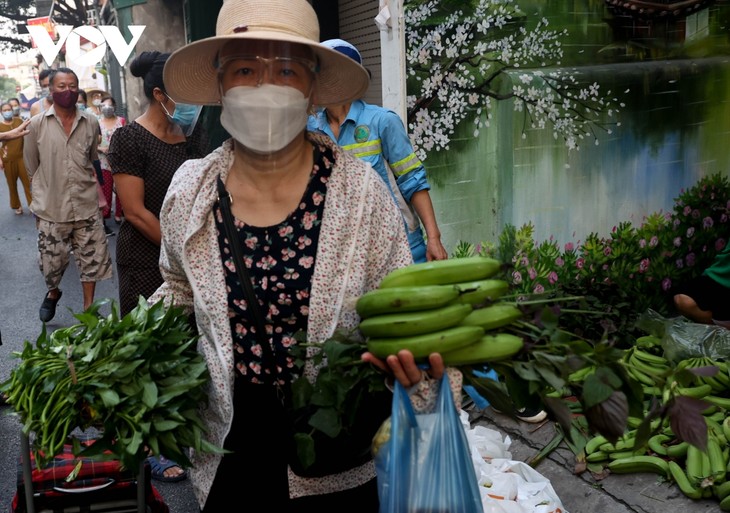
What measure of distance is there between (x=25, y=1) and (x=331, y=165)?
30.2 metres

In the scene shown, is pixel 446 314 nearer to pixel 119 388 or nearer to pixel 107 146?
pixel 119 388

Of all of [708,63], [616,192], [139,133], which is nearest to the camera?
[139,133]

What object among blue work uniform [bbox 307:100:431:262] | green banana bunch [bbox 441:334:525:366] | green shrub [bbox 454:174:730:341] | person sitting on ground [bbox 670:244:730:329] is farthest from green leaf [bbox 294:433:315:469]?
person sitting on ground [bbox 670:244:730:329]

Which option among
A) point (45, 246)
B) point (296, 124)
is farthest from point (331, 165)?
point (45, 246)

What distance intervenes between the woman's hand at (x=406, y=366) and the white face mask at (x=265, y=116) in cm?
64

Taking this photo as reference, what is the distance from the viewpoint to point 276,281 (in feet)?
7.04

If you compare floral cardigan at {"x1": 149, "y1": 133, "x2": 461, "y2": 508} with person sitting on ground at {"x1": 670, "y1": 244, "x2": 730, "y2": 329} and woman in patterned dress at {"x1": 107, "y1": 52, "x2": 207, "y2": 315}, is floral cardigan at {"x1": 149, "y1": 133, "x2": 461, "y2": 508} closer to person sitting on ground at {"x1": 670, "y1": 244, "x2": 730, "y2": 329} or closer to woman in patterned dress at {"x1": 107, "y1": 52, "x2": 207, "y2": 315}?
woman in patterned dress at {"x1": 107, "y1": 52, "x2": 207, "y2": 315}

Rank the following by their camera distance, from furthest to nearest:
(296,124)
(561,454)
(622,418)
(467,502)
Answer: (561,454) < (296,124) < (467,502) < (622,418)

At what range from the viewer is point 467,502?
197 cm

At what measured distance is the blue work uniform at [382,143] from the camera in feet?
13.3

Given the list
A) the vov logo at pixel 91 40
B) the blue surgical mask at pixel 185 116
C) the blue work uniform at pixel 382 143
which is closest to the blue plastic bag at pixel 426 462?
the blue work uniform at pixel 382 143

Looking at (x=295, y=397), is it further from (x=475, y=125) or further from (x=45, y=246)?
(x=45, y=246)

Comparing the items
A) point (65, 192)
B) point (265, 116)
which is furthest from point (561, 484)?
point (65, 192)

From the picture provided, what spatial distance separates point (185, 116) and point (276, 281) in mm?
2128
